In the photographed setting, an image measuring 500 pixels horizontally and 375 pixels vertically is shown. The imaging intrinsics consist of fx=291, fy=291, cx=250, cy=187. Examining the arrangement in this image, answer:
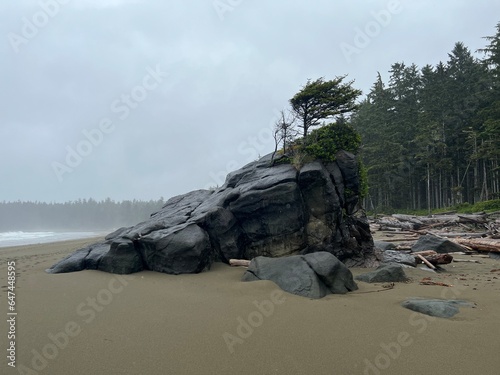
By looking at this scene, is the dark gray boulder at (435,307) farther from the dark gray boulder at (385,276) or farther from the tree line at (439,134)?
the tree line at (439,134)

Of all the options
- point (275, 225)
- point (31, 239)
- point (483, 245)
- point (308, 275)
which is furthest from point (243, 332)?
point (31, 239)

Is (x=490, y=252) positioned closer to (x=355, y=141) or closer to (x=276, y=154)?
(x=355, y=141)

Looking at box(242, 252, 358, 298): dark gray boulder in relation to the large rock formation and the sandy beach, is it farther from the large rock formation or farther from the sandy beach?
the large rock formation

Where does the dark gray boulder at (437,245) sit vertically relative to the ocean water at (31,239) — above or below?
above

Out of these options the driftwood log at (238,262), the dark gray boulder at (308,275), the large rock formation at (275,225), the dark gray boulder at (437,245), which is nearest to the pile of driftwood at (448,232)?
the dark gray boulder at (437,245)

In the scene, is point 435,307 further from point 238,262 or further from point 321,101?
point 321,101

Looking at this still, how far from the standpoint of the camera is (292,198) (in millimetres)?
10516

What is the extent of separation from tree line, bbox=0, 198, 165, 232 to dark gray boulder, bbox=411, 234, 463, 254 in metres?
117

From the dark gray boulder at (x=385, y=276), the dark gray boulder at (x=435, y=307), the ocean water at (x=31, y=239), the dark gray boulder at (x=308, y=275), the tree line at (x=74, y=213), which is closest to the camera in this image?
the dark gray boulder at (x=435, y=307)

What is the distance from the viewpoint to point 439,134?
1481 inches

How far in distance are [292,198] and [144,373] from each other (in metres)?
7.88

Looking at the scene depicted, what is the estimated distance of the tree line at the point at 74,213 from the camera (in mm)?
120750

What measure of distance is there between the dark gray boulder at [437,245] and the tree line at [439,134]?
2451 cm

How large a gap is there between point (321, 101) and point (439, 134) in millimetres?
32727
